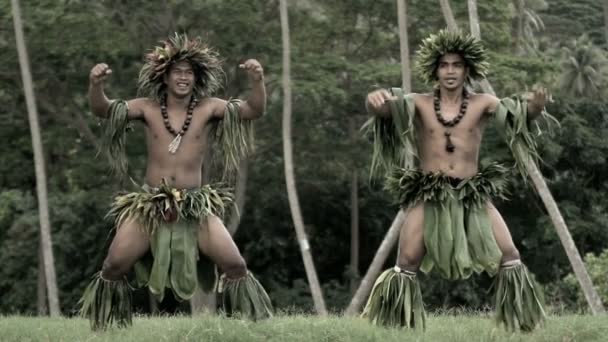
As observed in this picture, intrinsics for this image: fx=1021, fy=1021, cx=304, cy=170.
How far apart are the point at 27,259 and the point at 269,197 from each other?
240 inches

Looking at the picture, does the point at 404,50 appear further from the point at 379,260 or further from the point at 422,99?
the point at 422,99

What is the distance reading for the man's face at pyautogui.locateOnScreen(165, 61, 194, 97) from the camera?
7.19 metres

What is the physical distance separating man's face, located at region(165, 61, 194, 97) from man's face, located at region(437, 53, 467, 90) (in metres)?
1.78

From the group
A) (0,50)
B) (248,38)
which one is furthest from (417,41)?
(0,50)

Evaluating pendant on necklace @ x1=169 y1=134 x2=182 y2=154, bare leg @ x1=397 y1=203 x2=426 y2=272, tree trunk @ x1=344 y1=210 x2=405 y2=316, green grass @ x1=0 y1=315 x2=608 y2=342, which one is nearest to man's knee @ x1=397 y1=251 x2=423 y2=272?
bare leg @ x1=397 y1=203 x2=426 y2=272

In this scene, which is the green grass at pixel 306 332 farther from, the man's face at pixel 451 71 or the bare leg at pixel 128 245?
the man's face at pixel 451 71

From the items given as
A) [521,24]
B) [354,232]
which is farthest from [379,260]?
[521,24]

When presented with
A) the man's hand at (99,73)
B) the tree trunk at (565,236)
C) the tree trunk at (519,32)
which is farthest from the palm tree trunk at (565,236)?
the man's hand at (99,73)

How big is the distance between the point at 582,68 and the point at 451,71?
2776 centimetres

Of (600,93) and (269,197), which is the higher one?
(600,93)

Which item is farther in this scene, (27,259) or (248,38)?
(27,259)

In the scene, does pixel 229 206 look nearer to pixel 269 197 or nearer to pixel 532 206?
pixel 269 197

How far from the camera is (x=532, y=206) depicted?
25.8 metres

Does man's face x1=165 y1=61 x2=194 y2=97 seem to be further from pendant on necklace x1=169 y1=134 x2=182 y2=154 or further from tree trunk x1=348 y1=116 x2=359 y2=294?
tree trunk x1=348 y1=116 x2=359 y2=294
